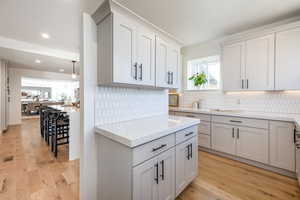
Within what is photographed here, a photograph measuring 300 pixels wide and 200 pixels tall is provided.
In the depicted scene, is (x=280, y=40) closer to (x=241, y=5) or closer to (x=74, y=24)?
(x=241, y=5)

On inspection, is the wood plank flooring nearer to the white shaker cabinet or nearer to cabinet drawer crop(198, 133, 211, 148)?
cabinet drawer crop(198, 133, 211, 148)

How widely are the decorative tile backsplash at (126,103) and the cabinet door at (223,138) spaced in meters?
1.27

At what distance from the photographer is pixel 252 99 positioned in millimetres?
2768

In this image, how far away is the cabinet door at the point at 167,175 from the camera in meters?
1.31

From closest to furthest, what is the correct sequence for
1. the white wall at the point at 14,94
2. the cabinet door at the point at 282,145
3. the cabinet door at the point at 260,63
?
the cabinet door at the point at 282,145 < the cabinet door at the point at 260,63 < the white wall at the point at 14,94

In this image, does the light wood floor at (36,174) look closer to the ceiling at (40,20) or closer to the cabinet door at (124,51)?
the cabinet door at (124,51)

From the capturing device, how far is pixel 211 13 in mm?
2295

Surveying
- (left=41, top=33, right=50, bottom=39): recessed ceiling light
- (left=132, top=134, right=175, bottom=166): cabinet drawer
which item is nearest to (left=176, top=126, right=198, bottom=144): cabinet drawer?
(left=132, top=134, right=175, bottom=166): cabinet drawer

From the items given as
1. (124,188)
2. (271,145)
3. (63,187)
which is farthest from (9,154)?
(271,145)

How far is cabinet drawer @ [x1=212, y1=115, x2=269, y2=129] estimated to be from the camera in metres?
2.24

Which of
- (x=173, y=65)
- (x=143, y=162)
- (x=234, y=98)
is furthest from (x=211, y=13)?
(x=143, y=162)

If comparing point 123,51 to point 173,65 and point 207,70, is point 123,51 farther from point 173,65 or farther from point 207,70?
point 207,70

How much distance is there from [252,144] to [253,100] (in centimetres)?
94

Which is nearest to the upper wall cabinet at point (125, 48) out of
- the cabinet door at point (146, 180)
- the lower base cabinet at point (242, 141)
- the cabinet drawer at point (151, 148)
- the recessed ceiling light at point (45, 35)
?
the cabinet drawer at point (151, 148)
